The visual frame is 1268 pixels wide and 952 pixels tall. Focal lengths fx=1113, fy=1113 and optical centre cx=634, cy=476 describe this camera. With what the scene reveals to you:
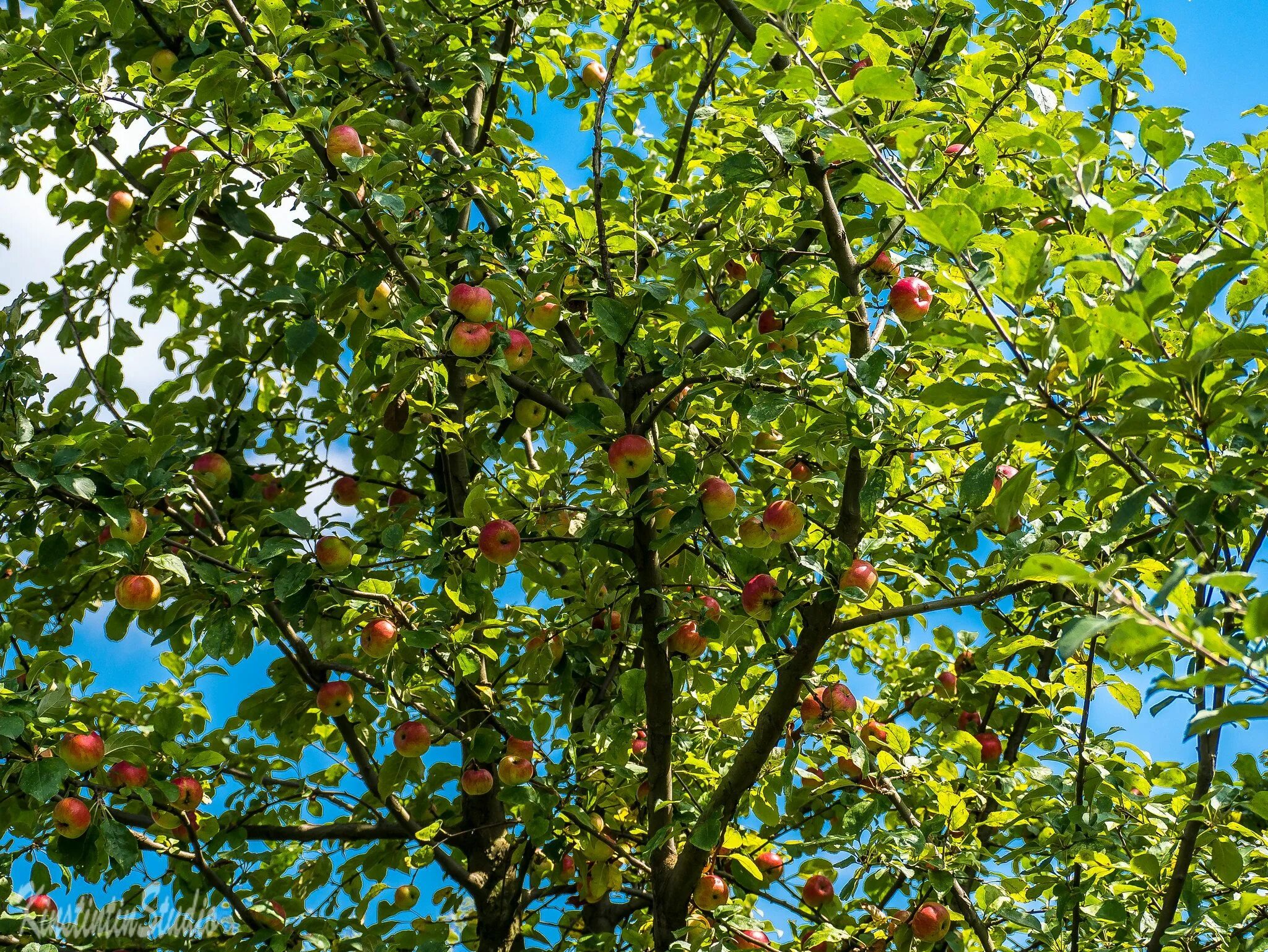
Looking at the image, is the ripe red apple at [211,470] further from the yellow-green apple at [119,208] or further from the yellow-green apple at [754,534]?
the yellow-green apple at [754,534]

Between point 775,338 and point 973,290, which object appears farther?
point 775,338

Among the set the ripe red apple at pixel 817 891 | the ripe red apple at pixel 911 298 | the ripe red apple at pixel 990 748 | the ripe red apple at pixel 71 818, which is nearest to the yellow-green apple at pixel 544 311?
the ripe red apple at pixel 911 298

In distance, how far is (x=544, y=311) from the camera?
3344 millimetres

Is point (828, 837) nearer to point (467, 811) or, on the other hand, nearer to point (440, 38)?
point (467, 811)

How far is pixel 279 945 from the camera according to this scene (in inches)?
133

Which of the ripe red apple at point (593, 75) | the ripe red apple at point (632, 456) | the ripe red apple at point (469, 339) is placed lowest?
the ripe red apple at point (632, 456)

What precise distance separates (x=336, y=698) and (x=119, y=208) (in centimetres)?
200

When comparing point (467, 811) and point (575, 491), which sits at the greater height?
point (575, 491)

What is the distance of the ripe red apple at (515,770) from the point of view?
354 centimetres

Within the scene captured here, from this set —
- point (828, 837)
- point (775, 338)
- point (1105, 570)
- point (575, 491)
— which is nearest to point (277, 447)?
point (575, 491)

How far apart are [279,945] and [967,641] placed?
2644 millimetres

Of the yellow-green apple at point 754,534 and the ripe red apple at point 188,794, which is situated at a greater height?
the yellow-green apple at point 754,534

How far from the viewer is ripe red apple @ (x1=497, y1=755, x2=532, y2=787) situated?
354 centimetres

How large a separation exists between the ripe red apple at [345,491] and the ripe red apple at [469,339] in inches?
62.7
